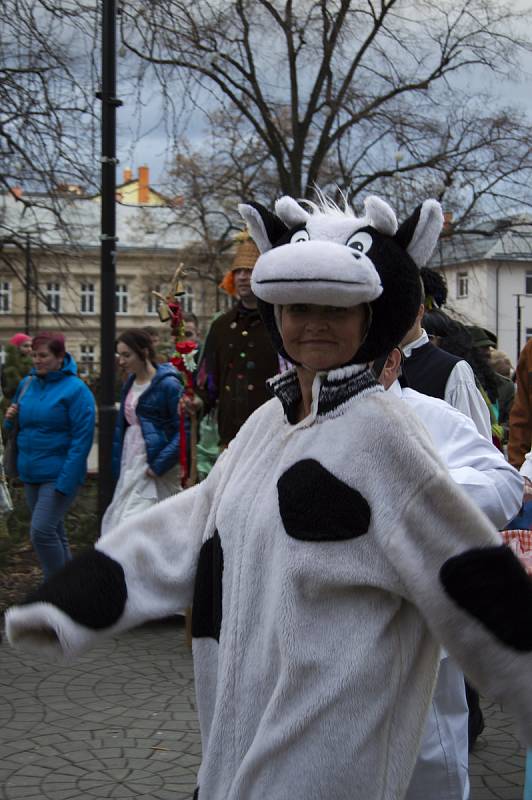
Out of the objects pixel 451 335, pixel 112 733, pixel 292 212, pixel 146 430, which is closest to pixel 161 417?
pixel 146 430

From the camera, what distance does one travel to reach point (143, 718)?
18.0 ft

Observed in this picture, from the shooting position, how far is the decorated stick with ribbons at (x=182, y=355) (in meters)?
6.89

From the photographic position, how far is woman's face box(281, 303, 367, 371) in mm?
2393

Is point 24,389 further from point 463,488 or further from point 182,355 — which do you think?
point 463,488

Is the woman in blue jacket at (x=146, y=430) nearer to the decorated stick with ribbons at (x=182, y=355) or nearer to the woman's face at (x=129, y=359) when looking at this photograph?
the woman's face at (x=129, y=359)

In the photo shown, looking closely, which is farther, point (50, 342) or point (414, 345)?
point (50, 342)

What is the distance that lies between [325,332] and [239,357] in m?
4.43

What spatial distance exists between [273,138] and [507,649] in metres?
18.9

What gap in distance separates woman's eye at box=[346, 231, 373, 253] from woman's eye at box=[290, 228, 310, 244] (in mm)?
95

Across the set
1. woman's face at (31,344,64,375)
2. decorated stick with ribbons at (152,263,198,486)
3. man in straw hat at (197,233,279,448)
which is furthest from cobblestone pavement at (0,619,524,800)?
woman's face at (31,344,64,375)

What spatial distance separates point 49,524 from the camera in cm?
752

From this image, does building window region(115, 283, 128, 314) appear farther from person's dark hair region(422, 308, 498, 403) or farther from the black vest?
the black vest

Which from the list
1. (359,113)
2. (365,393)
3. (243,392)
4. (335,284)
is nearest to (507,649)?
(365,393)

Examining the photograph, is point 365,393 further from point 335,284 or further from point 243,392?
point 243,392
